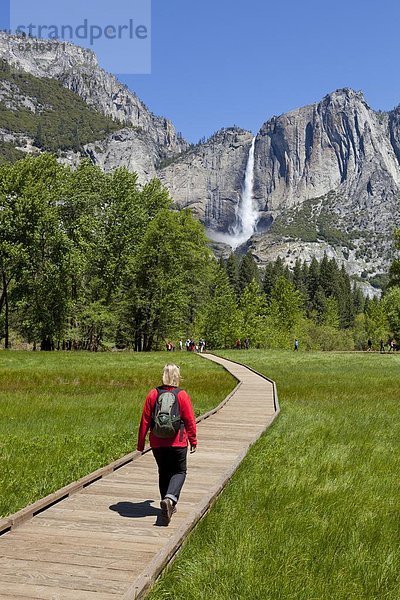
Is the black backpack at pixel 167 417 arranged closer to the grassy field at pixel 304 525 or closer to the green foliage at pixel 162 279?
the grassy field at pixel 304 525

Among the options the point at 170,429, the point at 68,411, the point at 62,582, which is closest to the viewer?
the point at 62,582

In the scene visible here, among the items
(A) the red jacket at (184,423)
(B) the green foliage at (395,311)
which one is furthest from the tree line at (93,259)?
(A) the red jacket at (184,423)

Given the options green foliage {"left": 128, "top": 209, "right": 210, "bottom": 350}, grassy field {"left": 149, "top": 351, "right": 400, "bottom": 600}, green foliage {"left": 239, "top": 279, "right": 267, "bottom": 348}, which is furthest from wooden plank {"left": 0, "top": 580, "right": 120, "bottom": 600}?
green foliage {"left": 239, "top": 279, "right": 267, "bottom": 348}

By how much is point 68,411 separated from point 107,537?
40.7 ft

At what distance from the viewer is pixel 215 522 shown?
302 inches

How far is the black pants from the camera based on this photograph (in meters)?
7.72

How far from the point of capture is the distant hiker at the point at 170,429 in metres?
7.62

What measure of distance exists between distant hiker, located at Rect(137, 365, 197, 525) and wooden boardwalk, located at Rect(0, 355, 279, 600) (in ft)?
1.64

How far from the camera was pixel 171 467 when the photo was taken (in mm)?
7883

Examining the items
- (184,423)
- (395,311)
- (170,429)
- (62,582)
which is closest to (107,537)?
(62,582)

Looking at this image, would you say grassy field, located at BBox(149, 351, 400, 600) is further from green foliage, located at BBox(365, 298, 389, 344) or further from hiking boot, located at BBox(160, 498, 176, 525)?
green foliage, located at BBox(365, 298, 389, 344)

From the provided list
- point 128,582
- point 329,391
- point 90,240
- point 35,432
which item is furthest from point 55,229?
point 128,582

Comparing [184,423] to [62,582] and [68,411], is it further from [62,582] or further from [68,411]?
[68,411]

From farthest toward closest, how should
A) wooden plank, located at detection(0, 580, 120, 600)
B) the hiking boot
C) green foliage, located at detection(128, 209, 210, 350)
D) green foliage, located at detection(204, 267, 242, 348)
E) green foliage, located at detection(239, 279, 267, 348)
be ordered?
green foliage, located at detection(239, 279, 267, 348)
green foliage, located at detection(204, 267, 242, 348)
green foliage, located at detection(128, 209, 210, 350)
the hiking boot
wooden plank, located at detection(0, 580, 120, 600)
